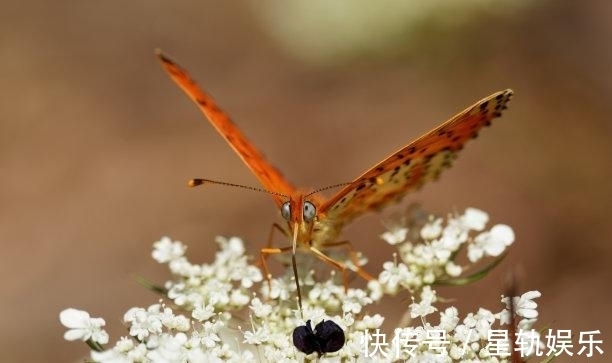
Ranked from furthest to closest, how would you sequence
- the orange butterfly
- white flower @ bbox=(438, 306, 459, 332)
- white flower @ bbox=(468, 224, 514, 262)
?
white flower @ bbox=(468, 224, 514, 262) → the orange butterfly → white flower @ bbox=(438, 306, 459, 332)

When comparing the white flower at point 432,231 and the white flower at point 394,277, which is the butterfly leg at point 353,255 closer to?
the white flower at point 394,277

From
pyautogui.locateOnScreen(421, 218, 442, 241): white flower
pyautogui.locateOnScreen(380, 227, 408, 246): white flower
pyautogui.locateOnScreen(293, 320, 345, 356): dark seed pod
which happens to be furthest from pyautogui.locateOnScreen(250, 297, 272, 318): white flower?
pyautogui.locateOnScreen(421, 218, 442, 241): white flower

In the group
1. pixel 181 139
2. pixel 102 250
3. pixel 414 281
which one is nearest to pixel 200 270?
pixel 414 281

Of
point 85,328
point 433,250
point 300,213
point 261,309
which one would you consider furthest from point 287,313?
point 85,328

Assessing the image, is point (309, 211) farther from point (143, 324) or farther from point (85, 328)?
point (85, 328)

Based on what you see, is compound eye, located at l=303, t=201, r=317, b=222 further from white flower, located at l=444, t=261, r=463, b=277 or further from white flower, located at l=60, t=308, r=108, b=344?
white flower, located at l=60, t=308, r=108, b=344

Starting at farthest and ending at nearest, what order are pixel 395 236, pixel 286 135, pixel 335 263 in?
1. pixel 286 135
2. pixel 395 236
3. pixel 335 263
